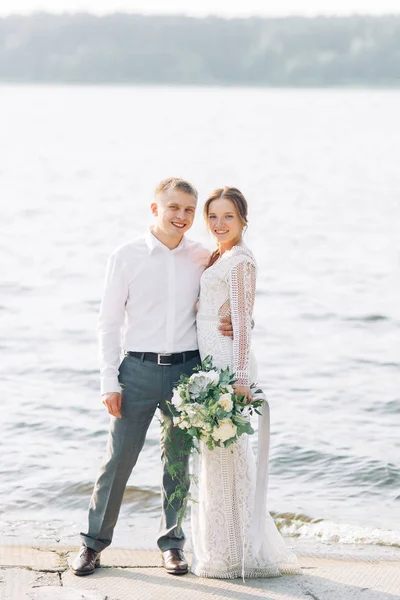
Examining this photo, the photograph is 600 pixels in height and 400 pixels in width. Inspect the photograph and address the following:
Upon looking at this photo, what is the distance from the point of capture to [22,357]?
12.1 metres

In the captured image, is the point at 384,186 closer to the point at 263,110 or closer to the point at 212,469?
the point at 212,469

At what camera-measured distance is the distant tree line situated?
97625mm

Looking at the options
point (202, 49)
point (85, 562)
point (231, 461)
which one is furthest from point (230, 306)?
point (202, 49)

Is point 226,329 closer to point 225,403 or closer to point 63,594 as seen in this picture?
point 225,403

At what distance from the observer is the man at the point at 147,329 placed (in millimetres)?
4785

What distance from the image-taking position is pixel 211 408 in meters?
4.59

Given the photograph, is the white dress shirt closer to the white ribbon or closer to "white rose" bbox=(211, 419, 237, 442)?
"white rose" bbox=(211, 419, 237, 442)

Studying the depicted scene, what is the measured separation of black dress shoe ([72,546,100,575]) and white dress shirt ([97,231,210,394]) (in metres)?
0.76

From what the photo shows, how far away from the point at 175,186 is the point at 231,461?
1249 mm

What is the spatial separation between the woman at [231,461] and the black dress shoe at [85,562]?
0.45m

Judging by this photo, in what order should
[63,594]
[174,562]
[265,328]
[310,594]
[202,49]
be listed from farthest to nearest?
1. [202,49]
2. [265,328]
3. [174,562]
4. [310,594]
5. [63,594]

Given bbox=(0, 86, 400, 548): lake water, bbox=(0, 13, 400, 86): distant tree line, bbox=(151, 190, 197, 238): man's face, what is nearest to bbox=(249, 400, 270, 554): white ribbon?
bbox=(151, 190, 197, 238): man's face

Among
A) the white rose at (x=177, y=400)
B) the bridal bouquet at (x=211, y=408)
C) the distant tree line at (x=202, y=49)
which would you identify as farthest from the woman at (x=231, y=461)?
the distant tree line at (x=202, y=49)

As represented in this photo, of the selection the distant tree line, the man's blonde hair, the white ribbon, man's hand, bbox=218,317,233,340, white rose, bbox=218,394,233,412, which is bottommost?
the white ribbon
